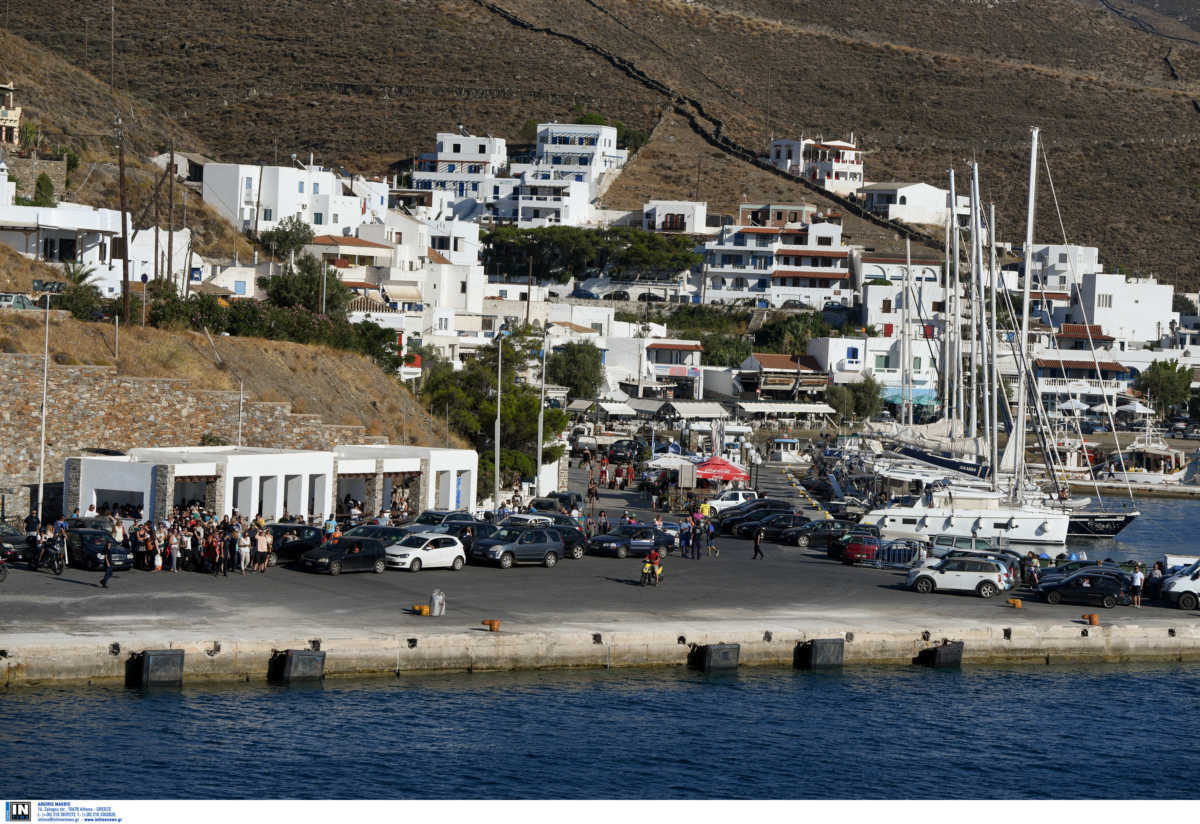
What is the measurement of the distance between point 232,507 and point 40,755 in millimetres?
20965

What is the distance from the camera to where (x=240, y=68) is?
187m

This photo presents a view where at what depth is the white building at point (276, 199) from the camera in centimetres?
11638

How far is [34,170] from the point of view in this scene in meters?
101

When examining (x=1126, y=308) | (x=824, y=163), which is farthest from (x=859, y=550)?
(x=824, y=163)

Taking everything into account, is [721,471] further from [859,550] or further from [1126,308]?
[1126,308]

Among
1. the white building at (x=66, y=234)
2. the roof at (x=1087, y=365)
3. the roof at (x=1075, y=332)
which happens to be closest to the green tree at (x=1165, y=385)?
the roof at (x=1087, y=365)

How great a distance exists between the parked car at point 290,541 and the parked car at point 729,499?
2284 centimetres

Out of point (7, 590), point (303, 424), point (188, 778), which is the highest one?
point (303, 424)

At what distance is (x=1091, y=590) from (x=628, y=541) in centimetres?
1378

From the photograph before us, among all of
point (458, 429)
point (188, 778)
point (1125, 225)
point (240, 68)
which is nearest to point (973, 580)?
point (188, 778)

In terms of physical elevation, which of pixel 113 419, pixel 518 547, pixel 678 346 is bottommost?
pixel 518 547

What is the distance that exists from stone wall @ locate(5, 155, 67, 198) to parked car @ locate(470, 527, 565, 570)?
57.3m

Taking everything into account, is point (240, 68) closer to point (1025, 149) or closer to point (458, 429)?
point (1025, 149)

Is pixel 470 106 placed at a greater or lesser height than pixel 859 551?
greater
